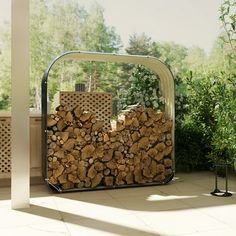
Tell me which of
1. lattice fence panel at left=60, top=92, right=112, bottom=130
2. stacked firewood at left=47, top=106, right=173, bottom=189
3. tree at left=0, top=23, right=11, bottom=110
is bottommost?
stacked firewood at left=47, top=106, right=173, bottom=189

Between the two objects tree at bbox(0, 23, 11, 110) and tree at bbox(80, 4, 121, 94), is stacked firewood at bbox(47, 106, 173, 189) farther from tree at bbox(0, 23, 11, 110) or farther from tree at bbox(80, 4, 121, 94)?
tree at bbox(0, 23, 11, 110)

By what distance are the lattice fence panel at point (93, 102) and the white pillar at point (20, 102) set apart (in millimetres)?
1385

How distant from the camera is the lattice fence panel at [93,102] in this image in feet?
15.7

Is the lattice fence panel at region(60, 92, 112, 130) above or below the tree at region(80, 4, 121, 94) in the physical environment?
below

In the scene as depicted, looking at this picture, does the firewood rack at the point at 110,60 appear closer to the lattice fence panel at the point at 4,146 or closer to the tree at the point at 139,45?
the lattice fence panel at the point at 4,146

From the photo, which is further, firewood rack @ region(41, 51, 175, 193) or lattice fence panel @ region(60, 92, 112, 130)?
lattice fence panel @ region(60, 92, 112, 130)

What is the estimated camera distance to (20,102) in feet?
11.0

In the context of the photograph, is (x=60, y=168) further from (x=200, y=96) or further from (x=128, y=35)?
(x=128, y=35)

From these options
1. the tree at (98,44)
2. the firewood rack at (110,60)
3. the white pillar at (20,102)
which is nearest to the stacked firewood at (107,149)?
the firewood rack at (110,60)

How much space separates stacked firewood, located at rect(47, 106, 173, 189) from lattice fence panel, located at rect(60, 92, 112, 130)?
54 cm

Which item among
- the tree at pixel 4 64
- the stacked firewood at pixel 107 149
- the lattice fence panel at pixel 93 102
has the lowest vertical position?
the stacked firewood at pixel 107 149

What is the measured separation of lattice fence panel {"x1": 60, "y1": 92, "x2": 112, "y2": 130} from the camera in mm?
4797

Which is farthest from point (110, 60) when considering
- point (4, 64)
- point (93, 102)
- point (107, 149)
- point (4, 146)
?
point (4, 64)

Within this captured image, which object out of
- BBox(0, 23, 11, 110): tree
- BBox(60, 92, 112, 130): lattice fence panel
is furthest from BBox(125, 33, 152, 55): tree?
BBox(60, 92, 112, 130): lattice fence panel
